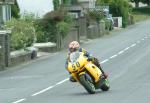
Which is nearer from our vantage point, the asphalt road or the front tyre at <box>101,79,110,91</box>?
the asphalt road

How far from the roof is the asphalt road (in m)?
23.1

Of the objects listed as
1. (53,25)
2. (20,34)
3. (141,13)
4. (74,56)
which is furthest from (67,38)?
(141,13)

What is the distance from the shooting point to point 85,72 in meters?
17.6

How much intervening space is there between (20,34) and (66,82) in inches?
548

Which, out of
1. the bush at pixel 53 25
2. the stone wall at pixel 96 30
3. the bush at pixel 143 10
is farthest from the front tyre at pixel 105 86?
the bush at pixel 143 10

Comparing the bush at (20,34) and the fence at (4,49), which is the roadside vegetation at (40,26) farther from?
the fence at (4,49)

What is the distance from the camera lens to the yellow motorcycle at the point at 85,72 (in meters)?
17.5

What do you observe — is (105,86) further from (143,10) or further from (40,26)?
(143,10)

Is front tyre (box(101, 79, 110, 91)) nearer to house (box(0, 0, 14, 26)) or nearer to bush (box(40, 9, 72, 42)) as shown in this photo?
bush (box(40, 9, 72, 42))

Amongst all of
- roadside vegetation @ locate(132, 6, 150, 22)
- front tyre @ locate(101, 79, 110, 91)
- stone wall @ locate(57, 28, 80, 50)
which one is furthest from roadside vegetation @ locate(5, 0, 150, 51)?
roadside vegetation @ locate(132, 6, 150, 22)

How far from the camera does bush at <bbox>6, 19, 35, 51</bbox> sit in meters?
34.5

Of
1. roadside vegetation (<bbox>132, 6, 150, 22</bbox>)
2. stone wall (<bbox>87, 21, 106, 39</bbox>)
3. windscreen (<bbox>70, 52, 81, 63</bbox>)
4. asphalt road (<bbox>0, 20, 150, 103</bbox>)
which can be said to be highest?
windscreen (<bbox>70, 52, 81, 63</bbox>)

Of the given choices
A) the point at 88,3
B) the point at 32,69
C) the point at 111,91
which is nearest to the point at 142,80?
the point at 111,91

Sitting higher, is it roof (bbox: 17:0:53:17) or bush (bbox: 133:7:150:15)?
roof (bbox: 17:0:53:17)
